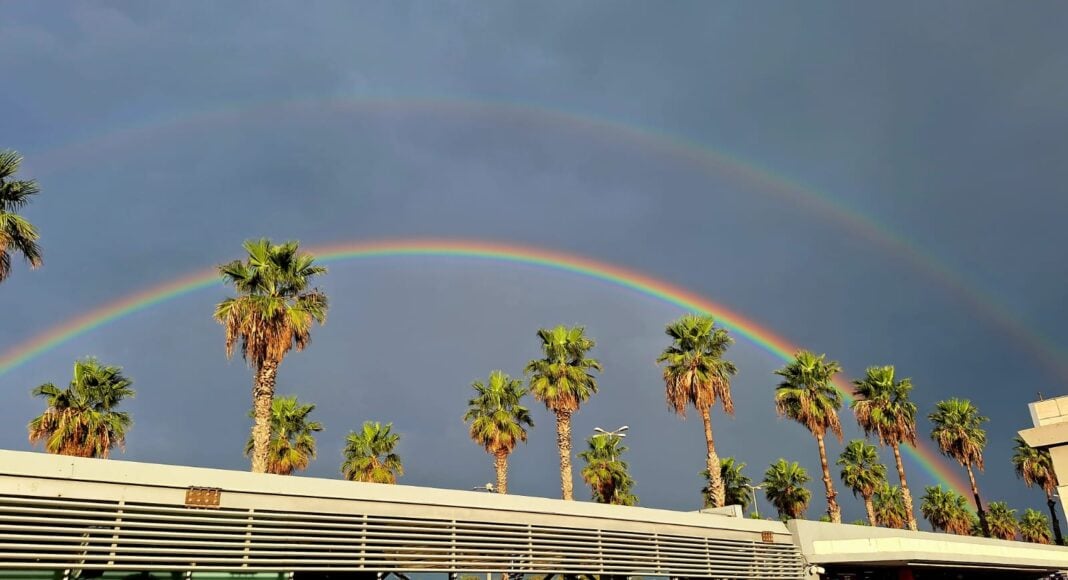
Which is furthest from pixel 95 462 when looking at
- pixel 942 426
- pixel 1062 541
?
pixel 1062 541

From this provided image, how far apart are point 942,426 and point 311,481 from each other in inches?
2238

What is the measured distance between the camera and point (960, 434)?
193ft

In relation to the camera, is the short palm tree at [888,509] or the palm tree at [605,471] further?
the short palm tree at [888,509]

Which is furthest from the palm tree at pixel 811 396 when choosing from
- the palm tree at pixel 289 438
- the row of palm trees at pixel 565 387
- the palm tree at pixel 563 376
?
the palm tree at pixel 289 438

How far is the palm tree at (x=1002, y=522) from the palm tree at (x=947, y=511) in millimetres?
2592

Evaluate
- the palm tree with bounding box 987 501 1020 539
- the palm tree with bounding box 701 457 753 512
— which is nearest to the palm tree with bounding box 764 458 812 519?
the palm tree with bounding box 701 457 753 512

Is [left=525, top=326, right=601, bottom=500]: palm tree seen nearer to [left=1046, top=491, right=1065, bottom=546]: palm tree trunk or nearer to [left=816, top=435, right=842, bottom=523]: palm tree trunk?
[left=816, top=435, right=842, bottom=523]: palm tree trunk

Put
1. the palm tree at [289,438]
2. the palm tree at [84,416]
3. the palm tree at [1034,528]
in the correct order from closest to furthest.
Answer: the palm tree at [84,416] → the palm tree at [289,438] → the palm tree at [1034,528]

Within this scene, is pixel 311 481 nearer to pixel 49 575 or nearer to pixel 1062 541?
pixel 49 575

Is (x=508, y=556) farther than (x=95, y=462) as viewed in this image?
Yes

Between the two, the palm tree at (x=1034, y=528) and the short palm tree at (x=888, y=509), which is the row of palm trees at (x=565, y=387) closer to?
the short palm tree at (x=888, y=509)

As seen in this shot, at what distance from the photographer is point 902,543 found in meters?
29.1

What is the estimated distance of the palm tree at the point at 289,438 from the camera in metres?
43.6

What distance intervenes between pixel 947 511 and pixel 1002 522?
7656 mm
